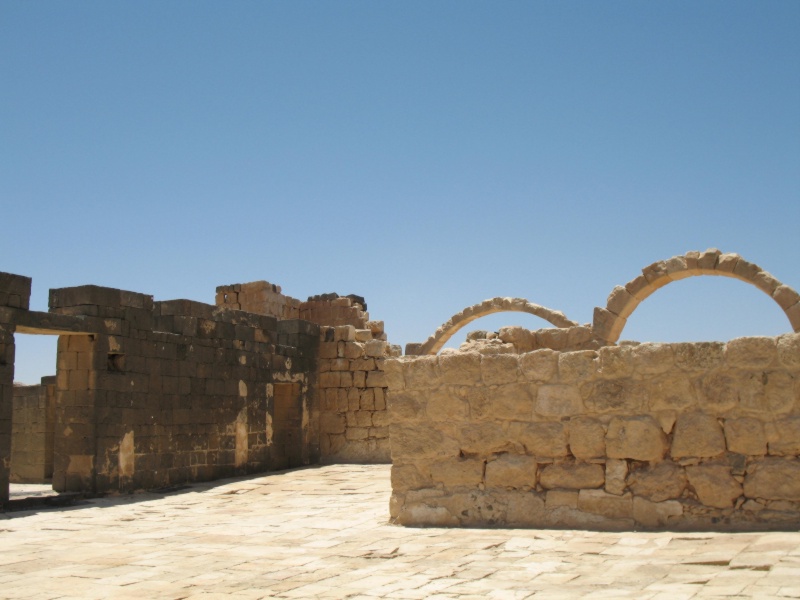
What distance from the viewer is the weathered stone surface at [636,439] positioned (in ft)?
19.4

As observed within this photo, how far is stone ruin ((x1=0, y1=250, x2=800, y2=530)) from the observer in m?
5.69

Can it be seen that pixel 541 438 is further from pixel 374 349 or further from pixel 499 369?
pixel 374 349

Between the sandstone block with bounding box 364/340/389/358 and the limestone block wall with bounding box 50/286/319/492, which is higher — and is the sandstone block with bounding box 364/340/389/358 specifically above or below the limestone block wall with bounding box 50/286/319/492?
above

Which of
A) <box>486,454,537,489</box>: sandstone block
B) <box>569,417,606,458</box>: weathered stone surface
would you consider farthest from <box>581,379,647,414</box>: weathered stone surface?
<box>486,454,537,489</box>: sandstone block

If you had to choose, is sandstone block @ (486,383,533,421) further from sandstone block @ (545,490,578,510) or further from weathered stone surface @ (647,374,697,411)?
weathered stone surface @ (647,374,697,411)

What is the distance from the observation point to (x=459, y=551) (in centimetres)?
566

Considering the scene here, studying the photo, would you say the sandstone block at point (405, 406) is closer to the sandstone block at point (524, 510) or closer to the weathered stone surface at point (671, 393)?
the sandstone block at point (524, 510)

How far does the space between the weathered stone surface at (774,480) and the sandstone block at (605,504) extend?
2.66 feet

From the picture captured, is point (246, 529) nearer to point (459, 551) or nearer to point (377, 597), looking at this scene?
point (459, 551)

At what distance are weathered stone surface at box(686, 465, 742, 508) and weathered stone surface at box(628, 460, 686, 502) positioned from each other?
4.1 inches

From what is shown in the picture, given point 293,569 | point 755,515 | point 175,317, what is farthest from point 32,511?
point 755,515

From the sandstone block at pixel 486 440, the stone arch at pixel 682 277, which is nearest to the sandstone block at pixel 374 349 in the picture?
the stone arch at pixel 682 277

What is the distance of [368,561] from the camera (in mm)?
5633

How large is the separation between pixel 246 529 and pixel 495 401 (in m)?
2.84
